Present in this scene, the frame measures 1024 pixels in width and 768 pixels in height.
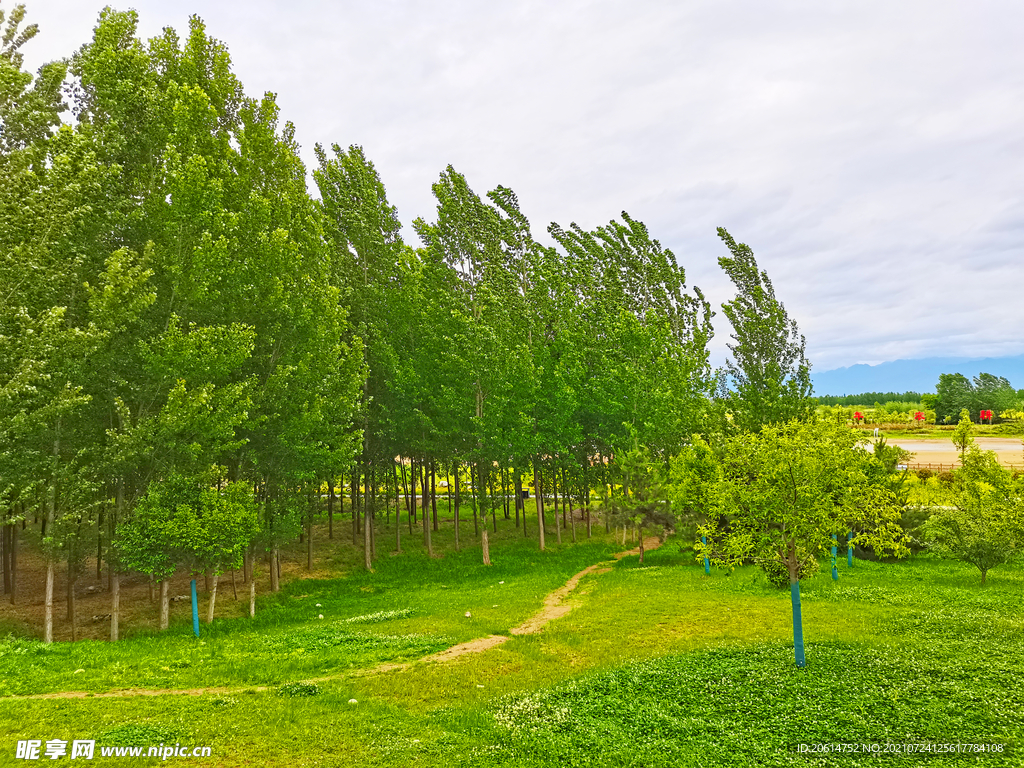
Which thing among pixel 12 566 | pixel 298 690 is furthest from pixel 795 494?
pixel 12 566

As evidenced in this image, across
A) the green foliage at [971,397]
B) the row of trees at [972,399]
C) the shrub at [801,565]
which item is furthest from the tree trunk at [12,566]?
the row of trees at [972,399]

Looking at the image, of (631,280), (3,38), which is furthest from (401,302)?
(631,280)

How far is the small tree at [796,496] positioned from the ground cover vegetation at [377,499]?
114mm

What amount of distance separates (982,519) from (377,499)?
40469 mm

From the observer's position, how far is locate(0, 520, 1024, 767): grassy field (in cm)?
1139

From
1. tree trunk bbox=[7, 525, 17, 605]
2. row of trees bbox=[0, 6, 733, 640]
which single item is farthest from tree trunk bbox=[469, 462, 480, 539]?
tree trunk bbox=[7, 525, 17, 605]

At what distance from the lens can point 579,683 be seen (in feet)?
50.2

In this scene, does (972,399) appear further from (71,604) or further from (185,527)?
(71,604)

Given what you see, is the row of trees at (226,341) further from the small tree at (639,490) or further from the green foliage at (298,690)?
the green foliage at (298,690)

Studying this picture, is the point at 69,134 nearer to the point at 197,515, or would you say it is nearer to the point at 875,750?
the point at 197,515

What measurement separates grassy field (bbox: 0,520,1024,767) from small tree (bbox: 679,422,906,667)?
118 inches

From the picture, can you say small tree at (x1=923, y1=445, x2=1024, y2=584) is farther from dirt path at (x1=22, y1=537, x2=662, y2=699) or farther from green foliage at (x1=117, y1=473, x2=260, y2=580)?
green foliage at (x1=117, y1=473, x2=260, y2=580)

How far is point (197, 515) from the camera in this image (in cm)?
2348

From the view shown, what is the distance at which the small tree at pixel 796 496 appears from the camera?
52.3 ft
